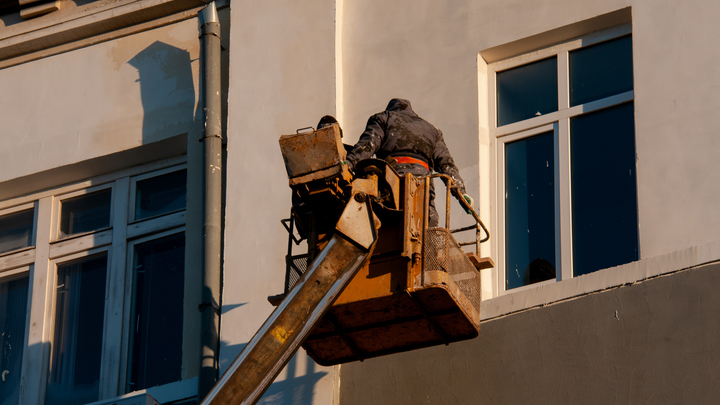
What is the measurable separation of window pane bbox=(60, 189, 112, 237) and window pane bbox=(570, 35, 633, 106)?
555 cm

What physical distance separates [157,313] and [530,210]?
425 cm

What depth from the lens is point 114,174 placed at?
44.2 feet

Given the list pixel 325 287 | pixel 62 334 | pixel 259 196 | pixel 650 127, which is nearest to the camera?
pixel 325 287

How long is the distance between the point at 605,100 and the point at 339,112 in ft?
8.75

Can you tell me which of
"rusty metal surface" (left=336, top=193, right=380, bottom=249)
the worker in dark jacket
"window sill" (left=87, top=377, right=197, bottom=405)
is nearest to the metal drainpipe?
"window sill" (left=87, top=377, right=197, bottom=405)

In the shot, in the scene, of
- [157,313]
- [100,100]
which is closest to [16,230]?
[100,100]

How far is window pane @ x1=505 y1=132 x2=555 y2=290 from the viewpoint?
10.7 metres

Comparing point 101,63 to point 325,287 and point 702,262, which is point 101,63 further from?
point 702,262

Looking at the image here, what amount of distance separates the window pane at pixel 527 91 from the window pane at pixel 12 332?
5936mm

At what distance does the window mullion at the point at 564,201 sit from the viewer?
10.4m

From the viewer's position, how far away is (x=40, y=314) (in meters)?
13.0

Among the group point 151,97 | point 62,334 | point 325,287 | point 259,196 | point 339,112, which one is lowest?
point 325,287

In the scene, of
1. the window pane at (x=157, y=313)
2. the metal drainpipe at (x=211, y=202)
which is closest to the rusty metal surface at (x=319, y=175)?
the metal drainpipe at (x=211, y=202)

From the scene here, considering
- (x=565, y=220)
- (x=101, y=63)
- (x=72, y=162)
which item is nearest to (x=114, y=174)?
(x=72, y=162)
